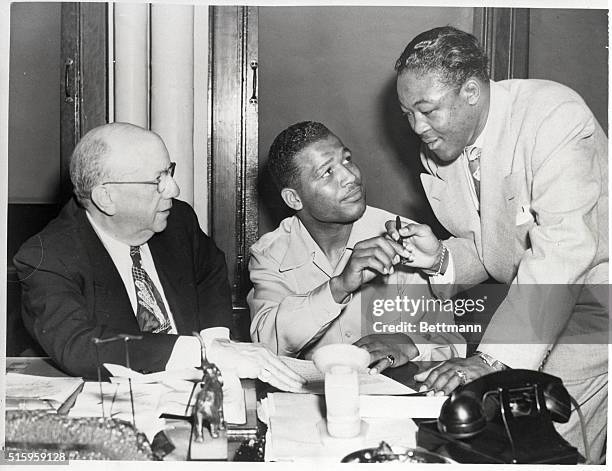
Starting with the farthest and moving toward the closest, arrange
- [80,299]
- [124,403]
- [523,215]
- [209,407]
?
1. [523,215]
2. [80,299]
3. [124,403]
4. [209,407]

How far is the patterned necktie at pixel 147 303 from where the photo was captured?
1.47 metres

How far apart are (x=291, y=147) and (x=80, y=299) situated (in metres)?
0.57

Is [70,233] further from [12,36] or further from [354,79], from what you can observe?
[354,79]

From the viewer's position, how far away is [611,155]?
1486 millimetres

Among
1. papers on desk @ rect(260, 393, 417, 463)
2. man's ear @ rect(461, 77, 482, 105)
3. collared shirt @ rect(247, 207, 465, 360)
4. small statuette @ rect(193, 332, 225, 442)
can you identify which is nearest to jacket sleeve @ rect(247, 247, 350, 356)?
collared shirt @ rect(247, 207, 465, 360)

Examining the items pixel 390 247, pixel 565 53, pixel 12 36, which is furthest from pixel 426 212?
pixel 12 36

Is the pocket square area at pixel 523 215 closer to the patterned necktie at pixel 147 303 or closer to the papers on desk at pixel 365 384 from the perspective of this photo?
the papers on desk at pixel 365 384

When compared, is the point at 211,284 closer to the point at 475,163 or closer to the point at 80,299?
the point at 80,299

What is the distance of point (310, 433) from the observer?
1.18 m

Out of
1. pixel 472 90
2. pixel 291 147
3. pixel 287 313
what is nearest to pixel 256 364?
pixel 287 313

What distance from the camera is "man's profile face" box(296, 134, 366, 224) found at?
1554 mm

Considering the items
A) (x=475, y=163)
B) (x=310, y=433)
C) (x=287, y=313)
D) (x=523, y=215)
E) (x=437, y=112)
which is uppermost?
(x=437, y=112)

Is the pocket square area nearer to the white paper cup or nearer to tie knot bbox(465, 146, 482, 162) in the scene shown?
tie knot bbox(465, 146, 482, 162)

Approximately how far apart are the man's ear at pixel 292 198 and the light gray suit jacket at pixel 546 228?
1.29 ft
